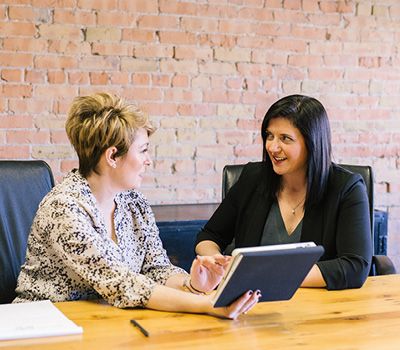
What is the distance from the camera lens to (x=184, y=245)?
3545 mm

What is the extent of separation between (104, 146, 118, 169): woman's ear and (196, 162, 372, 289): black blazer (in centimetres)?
68

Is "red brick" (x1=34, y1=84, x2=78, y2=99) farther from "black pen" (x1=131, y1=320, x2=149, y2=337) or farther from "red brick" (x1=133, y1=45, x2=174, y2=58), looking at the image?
"black pen" (x1=131, y1=320, x2=149, y2=337)

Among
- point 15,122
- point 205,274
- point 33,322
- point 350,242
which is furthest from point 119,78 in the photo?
point 33,322

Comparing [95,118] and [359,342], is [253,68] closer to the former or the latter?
[95,118]

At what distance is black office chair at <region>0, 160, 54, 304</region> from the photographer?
8.57 ft

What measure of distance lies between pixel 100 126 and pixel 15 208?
1.94 feet

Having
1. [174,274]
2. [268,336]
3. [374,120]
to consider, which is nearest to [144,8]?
[374,120]

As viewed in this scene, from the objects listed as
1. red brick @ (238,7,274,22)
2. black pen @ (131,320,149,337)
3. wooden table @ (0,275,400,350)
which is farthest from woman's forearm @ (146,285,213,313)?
red brick @ (238,7,274,22)

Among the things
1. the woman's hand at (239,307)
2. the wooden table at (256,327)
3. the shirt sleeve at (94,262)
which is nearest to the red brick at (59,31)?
the shirt sleeve at (94,262)

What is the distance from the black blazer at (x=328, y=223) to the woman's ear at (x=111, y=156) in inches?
26.9

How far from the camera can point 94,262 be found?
211cm

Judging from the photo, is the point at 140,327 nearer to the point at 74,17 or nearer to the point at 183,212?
the point at 183,212

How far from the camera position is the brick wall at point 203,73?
145 inches

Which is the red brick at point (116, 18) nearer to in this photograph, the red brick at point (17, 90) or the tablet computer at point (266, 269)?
the red brick at point (17, 90)
